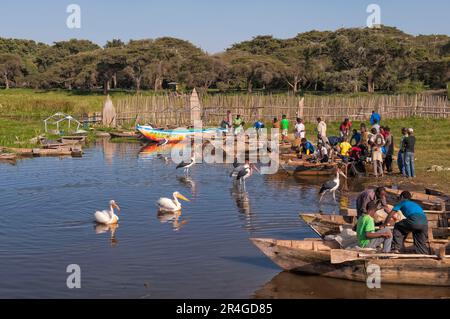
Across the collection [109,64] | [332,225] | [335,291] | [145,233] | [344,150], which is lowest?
[335,291]

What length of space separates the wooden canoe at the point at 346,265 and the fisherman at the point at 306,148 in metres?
13.4

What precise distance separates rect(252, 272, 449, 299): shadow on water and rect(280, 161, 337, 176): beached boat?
38.1 ft

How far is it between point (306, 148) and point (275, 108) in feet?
47.3

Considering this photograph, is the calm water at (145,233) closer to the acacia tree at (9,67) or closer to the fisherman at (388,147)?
the fisherman at (388,147)

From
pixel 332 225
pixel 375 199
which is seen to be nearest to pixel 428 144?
pixel 375 199

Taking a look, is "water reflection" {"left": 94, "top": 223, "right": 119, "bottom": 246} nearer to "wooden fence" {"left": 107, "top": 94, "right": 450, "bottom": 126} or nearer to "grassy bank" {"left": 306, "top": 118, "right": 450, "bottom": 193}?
"grassy bank" {"left": 306, "top": 118, "right": 450, "bottom": 193}

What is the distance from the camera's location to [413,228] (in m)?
11.8

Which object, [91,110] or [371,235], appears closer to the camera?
[371,235]

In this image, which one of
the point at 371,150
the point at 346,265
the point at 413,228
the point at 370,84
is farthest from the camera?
the point at 370,84

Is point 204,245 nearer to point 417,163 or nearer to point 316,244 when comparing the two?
point 316,244

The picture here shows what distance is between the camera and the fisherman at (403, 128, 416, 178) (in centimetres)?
2064

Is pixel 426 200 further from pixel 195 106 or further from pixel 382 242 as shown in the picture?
pixel 195 106

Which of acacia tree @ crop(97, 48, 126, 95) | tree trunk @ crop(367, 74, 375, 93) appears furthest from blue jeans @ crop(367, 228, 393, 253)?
acacia tree @ crop(97, 48, 126, 95)
